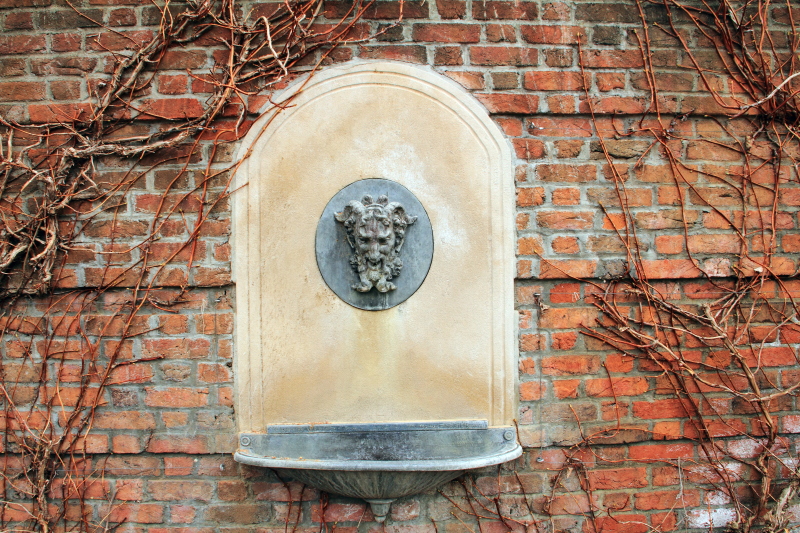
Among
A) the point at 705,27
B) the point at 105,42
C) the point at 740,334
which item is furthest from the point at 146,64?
the point at 740,334

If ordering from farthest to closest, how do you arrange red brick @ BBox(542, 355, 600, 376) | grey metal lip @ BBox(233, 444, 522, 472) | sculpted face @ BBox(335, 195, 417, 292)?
red brick @ BBox(542, 355, 600, 376) < sculpted face @ BBox(335, 195, 417, 292) < grey metal lip @ BBox(233, 444, 522, 472)

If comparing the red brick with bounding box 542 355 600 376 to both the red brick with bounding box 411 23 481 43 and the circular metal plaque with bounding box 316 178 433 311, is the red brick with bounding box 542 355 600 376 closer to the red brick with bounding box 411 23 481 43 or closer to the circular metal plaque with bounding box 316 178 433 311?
the circular metal plaque with bounding box 316 178 433 311

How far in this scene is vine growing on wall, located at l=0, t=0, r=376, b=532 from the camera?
1.99 m

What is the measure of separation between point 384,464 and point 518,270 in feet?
2.86

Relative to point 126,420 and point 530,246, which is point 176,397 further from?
point 530,246

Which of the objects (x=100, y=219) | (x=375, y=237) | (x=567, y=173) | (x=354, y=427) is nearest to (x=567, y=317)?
(x=567, y=173)

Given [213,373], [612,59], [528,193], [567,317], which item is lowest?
[213,373]

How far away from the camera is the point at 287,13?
6.59ft

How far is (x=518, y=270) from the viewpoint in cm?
202

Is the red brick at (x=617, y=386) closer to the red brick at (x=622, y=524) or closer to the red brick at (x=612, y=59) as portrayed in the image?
the red brick at (x=622, y=524)

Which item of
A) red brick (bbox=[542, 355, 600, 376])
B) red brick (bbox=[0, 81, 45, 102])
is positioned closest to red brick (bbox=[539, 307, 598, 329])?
red brick (bbox=[542, 355, 600, 376])

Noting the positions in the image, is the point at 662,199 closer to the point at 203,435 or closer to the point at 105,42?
the point at 203,435

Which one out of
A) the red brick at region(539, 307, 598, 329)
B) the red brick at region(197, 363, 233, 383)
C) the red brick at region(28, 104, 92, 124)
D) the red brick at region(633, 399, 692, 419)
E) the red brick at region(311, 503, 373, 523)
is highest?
the red brick at region(28, 104, 92, 124)

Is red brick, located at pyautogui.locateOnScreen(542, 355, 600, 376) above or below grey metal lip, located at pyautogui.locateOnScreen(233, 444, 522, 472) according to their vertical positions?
above
